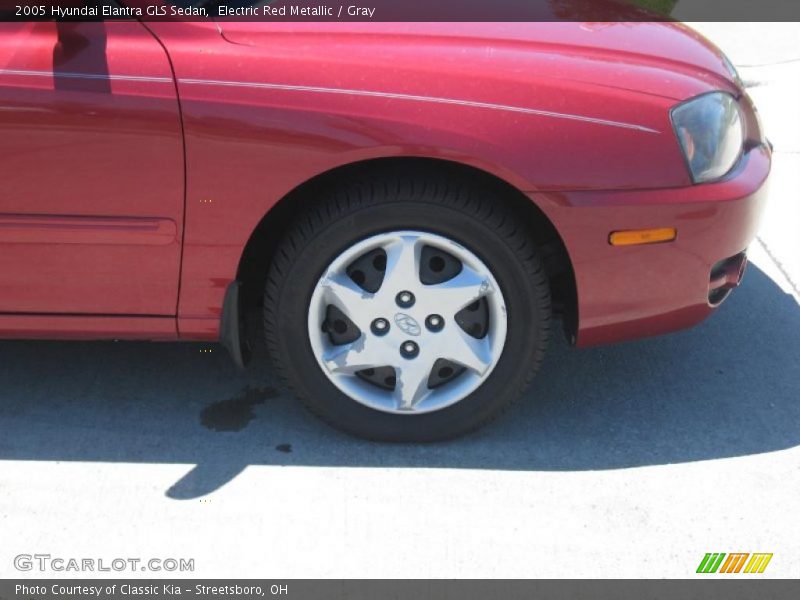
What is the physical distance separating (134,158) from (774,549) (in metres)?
1.96

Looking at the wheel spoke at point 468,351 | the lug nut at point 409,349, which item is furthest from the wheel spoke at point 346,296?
the wheel spoke at point 468,351

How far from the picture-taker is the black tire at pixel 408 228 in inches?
118

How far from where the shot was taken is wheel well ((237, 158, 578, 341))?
3037mm

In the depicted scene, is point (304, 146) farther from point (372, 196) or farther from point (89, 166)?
point (89, 166)

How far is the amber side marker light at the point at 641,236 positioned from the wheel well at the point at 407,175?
5.8 inches

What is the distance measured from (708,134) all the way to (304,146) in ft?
3.74

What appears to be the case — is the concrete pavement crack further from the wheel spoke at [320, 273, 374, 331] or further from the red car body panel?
the wheel spoke at [320, 273, 374, 331]

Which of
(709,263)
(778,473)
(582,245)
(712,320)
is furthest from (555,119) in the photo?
(712,320)

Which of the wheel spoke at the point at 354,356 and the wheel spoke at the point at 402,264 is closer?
the wheel spoke at the point at 402,264

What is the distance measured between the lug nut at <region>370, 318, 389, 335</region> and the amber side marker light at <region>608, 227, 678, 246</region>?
0.67 m

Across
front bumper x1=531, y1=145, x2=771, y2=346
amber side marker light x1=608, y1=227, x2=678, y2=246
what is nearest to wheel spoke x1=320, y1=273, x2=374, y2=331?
front bumper x1=531, y1=145, x2=771, y2=346

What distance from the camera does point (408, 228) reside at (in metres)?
3.02

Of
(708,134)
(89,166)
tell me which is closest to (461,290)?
(708,134)

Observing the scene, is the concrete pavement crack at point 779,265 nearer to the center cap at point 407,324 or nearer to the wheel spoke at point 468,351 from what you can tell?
the wheel spoke at point 468,351
